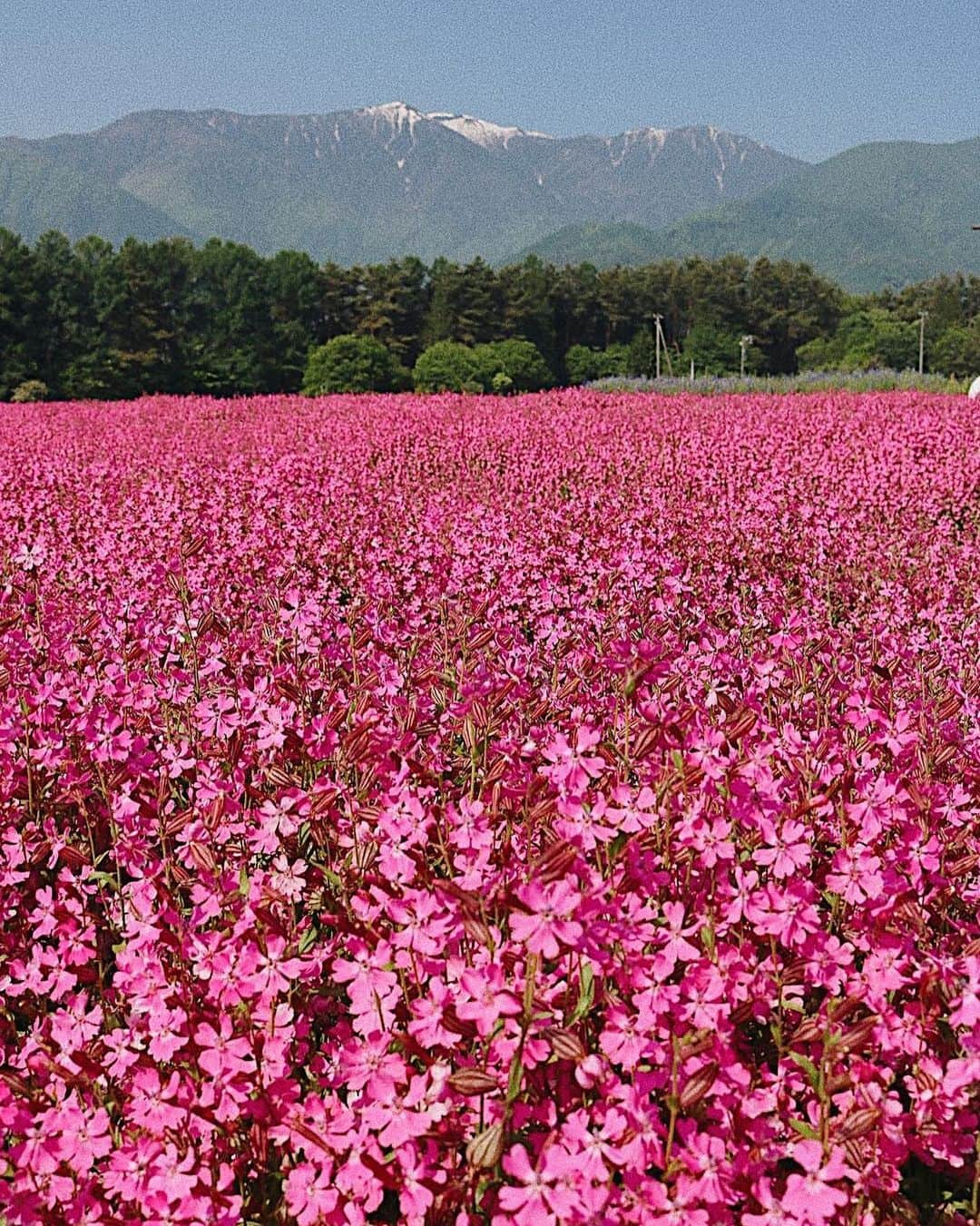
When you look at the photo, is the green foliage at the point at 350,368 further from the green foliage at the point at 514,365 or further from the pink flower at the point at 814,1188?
the pink flower at the point at 814,1188

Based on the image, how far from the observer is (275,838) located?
7.34 ft

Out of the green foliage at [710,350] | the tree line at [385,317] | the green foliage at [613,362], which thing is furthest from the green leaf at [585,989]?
the green foliage at [710,350]

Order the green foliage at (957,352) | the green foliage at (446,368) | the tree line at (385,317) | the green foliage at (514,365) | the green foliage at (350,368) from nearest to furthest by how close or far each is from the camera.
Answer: the tree line at (385,317), the green foliage at (350,368), the green foliage at (446,368), the green foliage at (514,365), the green foliage at (957,352)

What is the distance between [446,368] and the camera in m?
49.8

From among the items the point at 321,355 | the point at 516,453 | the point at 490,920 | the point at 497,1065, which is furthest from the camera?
the point at 321,355

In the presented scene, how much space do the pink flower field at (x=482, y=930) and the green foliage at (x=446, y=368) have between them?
45630 millimetres

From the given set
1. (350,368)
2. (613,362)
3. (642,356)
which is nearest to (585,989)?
(350,368)

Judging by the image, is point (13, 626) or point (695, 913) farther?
point (13, 626)

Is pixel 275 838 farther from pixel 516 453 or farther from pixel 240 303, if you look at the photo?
pixel 240 303

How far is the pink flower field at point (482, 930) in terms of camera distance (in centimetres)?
179

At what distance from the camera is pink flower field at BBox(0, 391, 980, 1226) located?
1790 mm

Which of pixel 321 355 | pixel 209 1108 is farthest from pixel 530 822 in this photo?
pixel 321 355

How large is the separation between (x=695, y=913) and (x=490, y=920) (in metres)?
0.37

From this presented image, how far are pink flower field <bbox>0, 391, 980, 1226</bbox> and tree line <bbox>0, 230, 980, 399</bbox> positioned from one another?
140 ft
